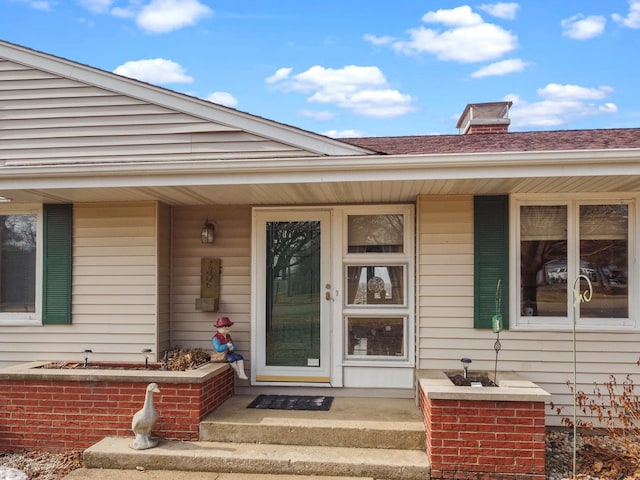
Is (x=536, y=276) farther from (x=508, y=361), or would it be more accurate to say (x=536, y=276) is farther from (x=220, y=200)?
(x=220, y=200)

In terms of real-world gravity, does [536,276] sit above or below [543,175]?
below

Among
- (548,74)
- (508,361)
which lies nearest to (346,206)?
(508,361)

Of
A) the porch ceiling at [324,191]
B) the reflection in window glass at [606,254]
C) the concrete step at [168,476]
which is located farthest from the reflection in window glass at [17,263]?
the reflection in window glass at [606,254]

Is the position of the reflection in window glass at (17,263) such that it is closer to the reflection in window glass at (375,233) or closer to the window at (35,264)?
the window at (35,264)

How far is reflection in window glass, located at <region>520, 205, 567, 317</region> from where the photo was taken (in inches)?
196

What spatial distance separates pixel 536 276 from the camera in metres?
5.01

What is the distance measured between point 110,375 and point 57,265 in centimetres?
164

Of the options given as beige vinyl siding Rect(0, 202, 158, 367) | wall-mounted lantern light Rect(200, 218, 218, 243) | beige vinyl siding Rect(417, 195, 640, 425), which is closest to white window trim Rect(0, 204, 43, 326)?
beige vinyl siding Rect(0, 202, 158, 367)

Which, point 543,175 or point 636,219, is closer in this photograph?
point 543,175

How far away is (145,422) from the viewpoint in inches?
167

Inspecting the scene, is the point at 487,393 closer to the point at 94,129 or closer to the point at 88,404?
the point at 88,404

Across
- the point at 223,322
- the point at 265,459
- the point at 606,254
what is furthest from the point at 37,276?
the point at 606,254

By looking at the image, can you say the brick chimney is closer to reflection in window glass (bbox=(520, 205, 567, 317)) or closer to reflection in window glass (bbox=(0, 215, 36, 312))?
reflection in window glass (bbox=(520, 205, 567, 317))

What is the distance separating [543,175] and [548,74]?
1609 centimetres
